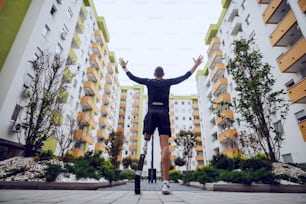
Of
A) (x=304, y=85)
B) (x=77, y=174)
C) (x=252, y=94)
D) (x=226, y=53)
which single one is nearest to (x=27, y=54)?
(x=77, y=174)

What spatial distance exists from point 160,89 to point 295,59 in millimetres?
12739

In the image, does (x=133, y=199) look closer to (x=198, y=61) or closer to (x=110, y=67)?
(x=198, y=61)

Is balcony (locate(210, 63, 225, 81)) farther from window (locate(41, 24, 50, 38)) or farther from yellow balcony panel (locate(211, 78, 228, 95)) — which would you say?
window (locate(41, 24, 50, 38))

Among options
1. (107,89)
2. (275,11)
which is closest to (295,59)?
(275,11)

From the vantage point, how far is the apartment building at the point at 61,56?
2.62 metres

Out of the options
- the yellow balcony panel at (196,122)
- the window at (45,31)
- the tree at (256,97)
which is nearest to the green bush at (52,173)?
the tree at (256,97)

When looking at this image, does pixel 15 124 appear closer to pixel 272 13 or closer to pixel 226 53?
pixel 272 13

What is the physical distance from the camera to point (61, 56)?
1667 cm

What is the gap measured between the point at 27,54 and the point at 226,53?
24234mm

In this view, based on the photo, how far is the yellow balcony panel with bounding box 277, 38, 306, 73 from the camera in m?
11.1

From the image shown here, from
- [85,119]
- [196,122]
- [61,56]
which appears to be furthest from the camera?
[196,122]

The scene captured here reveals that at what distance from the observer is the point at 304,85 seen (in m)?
10.7

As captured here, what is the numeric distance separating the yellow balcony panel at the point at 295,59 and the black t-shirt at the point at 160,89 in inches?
463

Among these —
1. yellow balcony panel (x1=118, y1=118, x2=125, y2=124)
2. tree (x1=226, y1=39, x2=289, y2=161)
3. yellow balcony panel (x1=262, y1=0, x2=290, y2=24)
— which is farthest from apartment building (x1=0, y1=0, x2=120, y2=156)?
yellow balcony panel (x1=118, y1=118, x2=125, y2=124)
